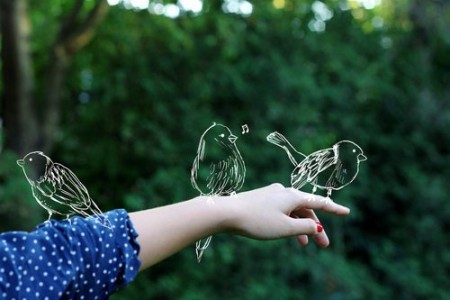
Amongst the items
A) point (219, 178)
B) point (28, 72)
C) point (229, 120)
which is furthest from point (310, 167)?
point (28, 72)

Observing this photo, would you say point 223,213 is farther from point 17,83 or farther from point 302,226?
point 17,83

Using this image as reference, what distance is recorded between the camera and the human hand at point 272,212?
1.30m

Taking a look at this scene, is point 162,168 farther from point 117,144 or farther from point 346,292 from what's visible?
point 346,292

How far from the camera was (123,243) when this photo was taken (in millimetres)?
1241

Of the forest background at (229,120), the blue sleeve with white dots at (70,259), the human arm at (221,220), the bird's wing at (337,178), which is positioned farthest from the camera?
the forest background at (229,120)

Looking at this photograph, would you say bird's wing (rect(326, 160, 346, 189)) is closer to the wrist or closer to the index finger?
the index finger

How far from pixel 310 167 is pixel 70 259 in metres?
0.51

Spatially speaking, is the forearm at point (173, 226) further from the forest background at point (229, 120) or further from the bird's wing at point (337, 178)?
the forest background at point (229, 120)

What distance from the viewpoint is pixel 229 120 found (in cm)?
532

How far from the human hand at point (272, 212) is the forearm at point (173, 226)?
0.03 metres

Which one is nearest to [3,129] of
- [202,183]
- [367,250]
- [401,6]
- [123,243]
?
[202,183]

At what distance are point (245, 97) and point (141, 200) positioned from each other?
1.03 metres

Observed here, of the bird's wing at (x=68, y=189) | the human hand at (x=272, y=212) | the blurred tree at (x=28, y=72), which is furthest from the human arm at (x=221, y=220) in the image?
the blurred tree at (x=28, y=72)

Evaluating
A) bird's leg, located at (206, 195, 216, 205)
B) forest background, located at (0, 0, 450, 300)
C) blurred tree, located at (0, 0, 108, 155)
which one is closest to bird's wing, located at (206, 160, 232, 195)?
bird's leg, located at (206, 195, 216, 205)
